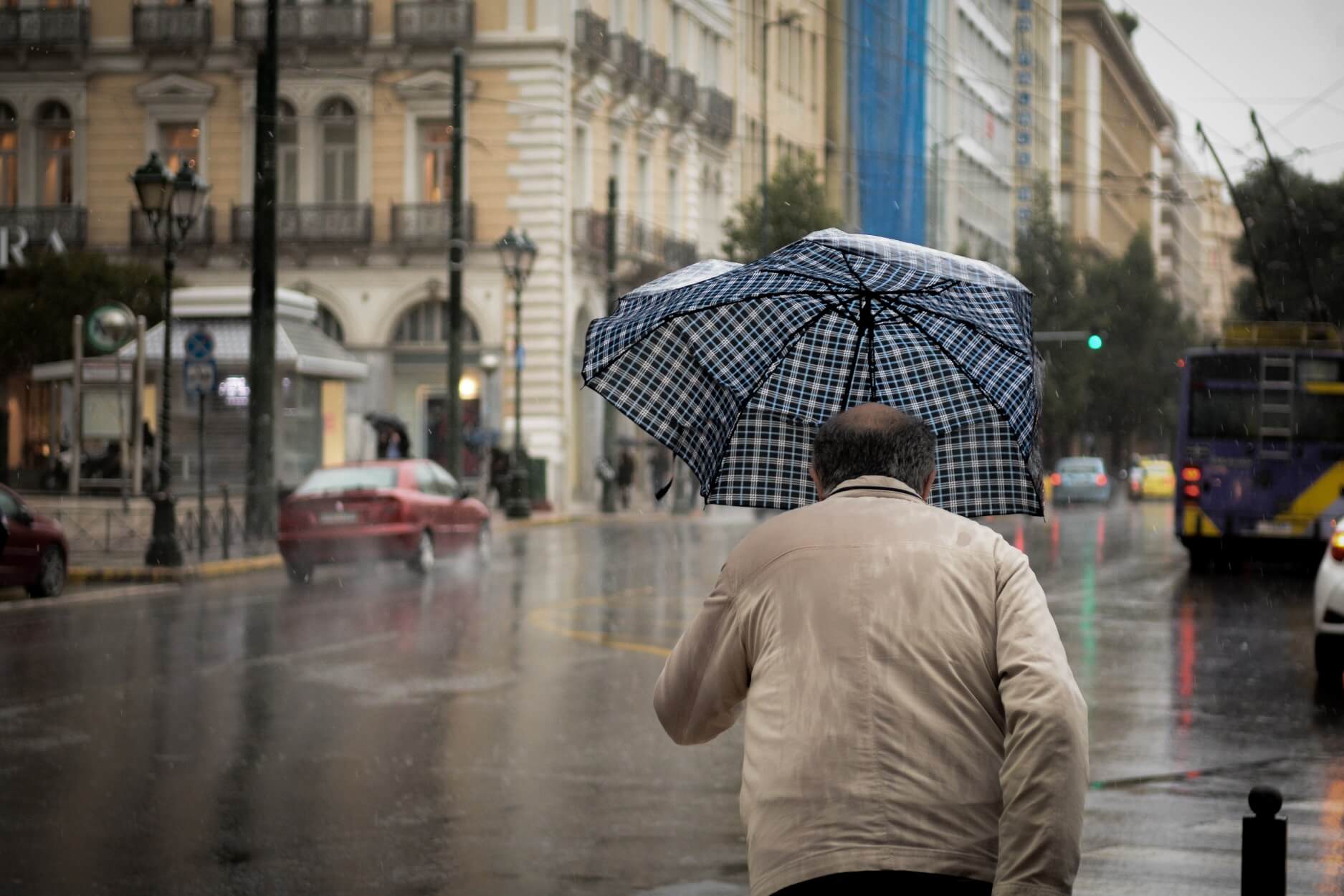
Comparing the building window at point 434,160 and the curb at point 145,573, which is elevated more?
the building window at point 434,160

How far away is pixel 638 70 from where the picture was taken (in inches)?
1938

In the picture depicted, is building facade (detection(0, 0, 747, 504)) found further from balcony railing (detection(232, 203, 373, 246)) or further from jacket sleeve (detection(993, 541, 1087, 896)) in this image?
jacket sleeve (detection(993, 541, 1087, 896))

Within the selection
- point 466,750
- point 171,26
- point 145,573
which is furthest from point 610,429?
point 466,750

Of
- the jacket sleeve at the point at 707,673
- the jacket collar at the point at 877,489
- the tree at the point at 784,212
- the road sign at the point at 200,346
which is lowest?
the jacket sleeve at the point at 707,673

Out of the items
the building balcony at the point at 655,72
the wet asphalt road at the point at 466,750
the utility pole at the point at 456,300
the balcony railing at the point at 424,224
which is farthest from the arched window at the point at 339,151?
the wet asphalt road at the point at 466,750

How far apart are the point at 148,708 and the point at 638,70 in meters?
39.3

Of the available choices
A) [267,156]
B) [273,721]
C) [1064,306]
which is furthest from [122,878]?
[1064,306]

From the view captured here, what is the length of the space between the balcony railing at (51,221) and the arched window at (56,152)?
0.27 m

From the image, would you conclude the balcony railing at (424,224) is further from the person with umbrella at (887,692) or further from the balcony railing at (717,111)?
the person with umbrella at (887,692)

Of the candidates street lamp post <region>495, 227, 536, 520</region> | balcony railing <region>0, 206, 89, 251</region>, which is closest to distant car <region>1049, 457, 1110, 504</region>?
street lamp post <region>495, 227, 536, 520</region>

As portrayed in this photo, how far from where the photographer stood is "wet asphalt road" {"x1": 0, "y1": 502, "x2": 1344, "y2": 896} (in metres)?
7.36

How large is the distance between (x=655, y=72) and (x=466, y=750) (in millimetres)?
42079

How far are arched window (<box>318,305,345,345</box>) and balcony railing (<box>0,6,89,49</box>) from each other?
8.18 meters

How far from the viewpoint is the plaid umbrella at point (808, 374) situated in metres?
4.87
